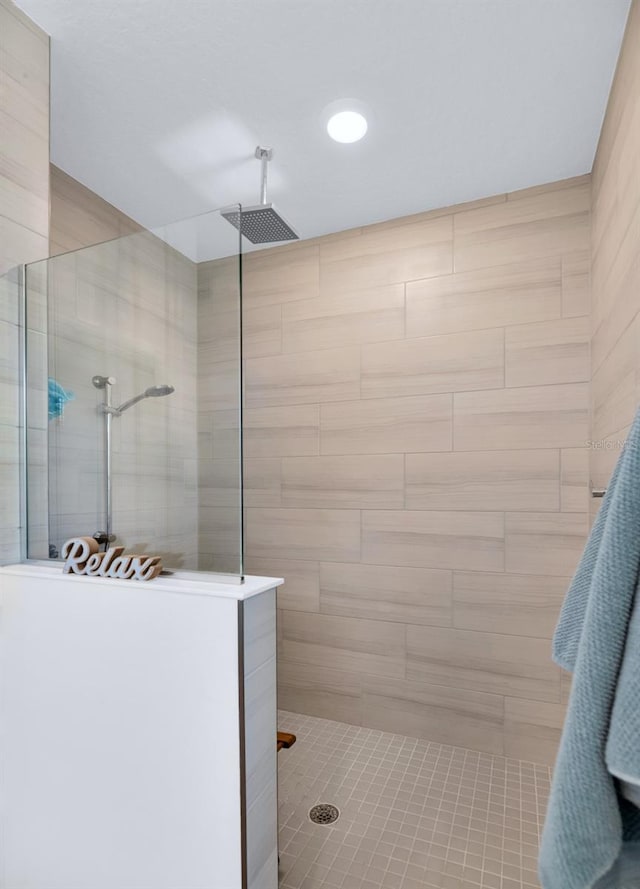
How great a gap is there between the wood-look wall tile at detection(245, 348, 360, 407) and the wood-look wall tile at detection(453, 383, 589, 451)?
522 mm

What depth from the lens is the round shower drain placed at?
173 centimetres

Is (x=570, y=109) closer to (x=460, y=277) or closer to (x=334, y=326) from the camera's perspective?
(x=460, y=277)

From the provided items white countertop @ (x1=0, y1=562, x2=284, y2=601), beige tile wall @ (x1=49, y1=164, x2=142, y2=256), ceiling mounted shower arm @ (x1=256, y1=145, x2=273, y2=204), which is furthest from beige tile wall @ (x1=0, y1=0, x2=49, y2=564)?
ceiling mounted shower arm @ (x1=256, y1=145, x2=273, y2=204)

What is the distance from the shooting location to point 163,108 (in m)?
1.68

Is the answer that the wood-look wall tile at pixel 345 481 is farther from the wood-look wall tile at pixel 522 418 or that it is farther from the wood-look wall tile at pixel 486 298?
the wood-look wall tile at pixel 486 298

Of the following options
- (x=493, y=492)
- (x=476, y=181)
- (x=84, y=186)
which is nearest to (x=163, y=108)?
(x=84, y=186)

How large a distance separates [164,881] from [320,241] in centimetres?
244

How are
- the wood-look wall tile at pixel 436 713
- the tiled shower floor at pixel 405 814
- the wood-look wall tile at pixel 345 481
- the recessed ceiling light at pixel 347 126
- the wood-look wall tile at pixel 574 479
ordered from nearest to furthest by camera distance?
the tiled shower floor at pixel 405 814
the recessed ceiling light at pixel 347 126
the wood-look wall tile at pixel 574 479
the wood-look wall tile at pixel 436 713
the wood-look wall tile at pixel 345 481

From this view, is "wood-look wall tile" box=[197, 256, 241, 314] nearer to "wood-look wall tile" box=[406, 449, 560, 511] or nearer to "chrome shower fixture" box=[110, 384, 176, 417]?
"chrome shower fixture" box=[110, 384, 176, 417]

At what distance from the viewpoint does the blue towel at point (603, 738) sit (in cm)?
62

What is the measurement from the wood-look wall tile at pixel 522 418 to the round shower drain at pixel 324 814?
1425mm

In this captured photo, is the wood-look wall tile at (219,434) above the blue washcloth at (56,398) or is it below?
below

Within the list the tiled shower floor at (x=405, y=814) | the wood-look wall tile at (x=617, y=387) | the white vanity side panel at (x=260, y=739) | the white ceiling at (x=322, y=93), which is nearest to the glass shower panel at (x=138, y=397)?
the white vanity side panel at (x=260, y=739)

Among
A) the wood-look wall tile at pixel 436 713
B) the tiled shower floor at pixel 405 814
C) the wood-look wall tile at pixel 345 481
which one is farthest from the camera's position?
the wood-look wall tile at pixel 345 481
